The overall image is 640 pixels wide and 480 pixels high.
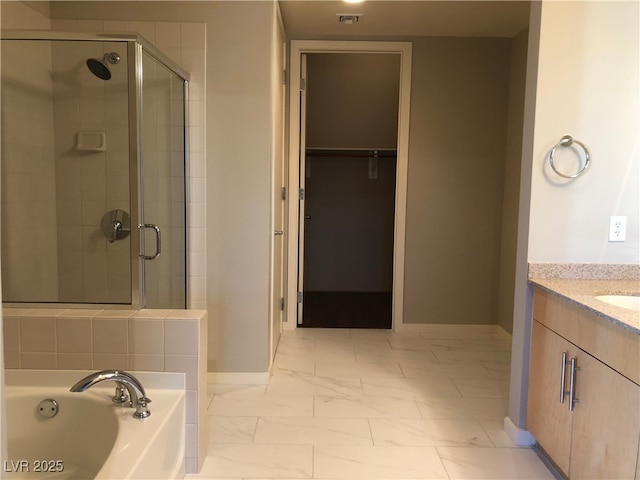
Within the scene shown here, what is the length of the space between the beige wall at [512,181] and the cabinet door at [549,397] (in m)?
1.64

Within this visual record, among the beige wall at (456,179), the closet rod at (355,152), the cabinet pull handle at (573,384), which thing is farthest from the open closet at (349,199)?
the cabinet pull handle at (573,384)

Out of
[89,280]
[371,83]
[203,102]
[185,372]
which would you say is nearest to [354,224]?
[371,83]

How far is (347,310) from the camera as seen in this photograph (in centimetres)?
505

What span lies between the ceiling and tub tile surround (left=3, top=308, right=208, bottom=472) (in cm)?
231

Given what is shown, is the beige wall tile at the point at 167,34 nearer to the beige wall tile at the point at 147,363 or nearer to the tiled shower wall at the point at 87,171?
the tiled shower wall at the point at 87,171

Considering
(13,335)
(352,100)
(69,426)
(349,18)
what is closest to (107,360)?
(69,426)

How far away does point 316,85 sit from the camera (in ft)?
17.0

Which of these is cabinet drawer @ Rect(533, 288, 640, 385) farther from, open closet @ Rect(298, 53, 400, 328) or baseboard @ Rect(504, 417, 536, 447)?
open closet @ Rect(298, 53, 400, 328)

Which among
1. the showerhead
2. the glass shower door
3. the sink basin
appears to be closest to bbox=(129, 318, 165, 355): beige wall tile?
the glass shower door

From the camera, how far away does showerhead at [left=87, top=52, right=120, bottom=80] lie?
259cm

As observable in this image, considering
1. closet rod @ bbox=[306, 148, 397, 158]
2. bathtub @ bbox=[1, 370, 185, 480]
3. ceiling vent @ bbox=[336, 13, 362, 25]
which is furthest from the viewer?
closet rod @ bbox=[306, 148, 397, 158]

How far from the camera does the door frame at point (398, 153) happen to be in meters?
4.05

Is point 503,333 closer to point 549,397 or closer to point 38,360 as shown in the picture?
point 549,397

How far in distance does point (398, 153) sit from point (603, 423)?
278 centimetres
